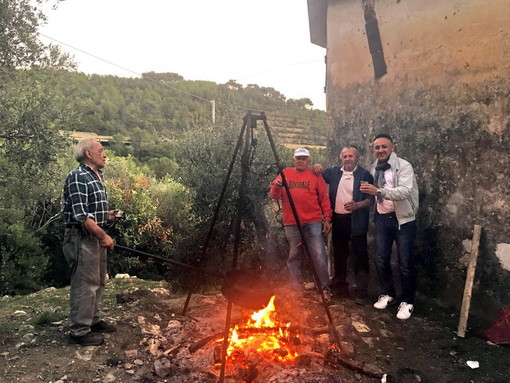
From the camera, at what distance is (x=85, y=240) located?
385 cm

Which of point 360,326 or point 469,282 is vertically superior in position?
point 469,282

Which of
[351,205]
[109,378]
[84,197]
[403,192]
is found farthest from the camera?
[351,205]

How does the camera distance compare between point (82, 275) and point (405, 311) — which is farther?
point (405, 311)

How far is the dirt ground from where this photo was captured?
11.3 feet

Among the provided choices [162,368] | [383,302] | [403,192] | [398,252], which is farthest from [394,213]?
[162,368]

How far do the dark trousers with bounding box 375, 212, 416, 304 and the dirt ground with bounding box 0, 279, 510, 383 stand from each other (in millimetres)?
361

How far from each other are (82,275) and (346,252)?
3.64 metres

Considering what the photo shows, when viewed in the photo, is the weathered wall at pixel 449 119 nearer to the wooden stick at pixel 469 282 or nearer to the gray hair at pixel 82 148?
the wooden stick at pixel 469 282

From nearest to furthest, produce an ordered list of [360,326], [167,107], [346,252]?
[360,326]
[346,252]
[167,107]

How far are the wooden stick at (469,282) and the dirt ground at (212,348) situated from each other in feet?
0.49

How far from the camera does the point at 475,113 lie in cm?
459

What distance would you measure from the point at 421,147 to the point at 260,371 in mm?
3737

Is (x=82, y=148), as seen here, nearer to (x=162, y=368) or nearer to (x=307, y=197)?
(x=162, y=368)

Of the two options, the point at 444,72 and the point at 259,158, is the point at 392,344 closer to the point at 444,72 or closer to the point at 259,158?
the point at 444,72
